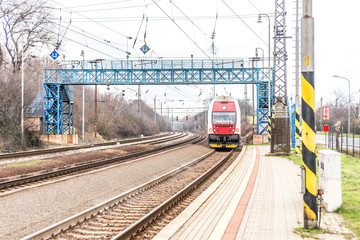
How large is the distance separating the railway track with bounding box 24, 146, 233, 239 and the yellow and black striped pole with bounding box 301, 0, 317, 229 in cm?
300

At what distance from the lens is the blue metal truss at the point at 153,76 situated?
37.8 m

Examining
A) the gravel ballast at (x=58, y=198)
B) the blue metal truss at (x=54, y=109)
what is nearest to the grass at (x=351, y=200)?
the gravel ballast at (x=58, y=198)

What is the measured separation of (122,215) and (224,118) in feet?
66.2

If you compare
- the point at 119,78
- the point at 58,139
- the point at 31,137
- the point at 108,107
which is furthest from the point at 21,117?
the point at 108,107

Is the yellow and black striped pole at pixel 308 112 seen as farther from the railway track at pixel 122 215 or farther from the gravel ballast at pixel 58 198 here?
the gravel ballast at pixel 58 198

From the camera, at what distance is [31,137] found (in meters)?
28.4

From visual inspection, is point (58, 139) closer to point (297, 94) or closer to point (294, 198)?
point (297, 94)

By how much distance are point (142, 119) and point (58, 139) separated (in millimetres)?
38424

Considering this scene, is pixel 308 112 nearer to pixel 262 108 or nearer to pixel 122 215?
pixel 122 215

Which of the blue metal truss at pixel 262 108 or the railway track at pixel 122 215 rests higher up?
the blue metal truss at pixel 262 108

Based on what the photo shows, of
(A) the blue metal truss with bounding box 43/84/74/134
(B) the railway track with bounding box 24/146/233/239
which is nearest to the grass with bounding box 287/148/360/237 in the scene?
(B) the railway track with bounding box 24/146/233/239

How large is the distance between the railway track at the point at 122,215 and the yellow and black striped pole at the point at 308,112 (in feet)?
9.85

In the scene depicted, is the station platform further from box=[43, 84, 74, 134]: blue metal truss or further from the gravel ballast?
box=[43, 84, 74, 134]: blue metal truss

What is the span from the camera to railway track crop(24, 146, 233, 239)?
6.71 meters
